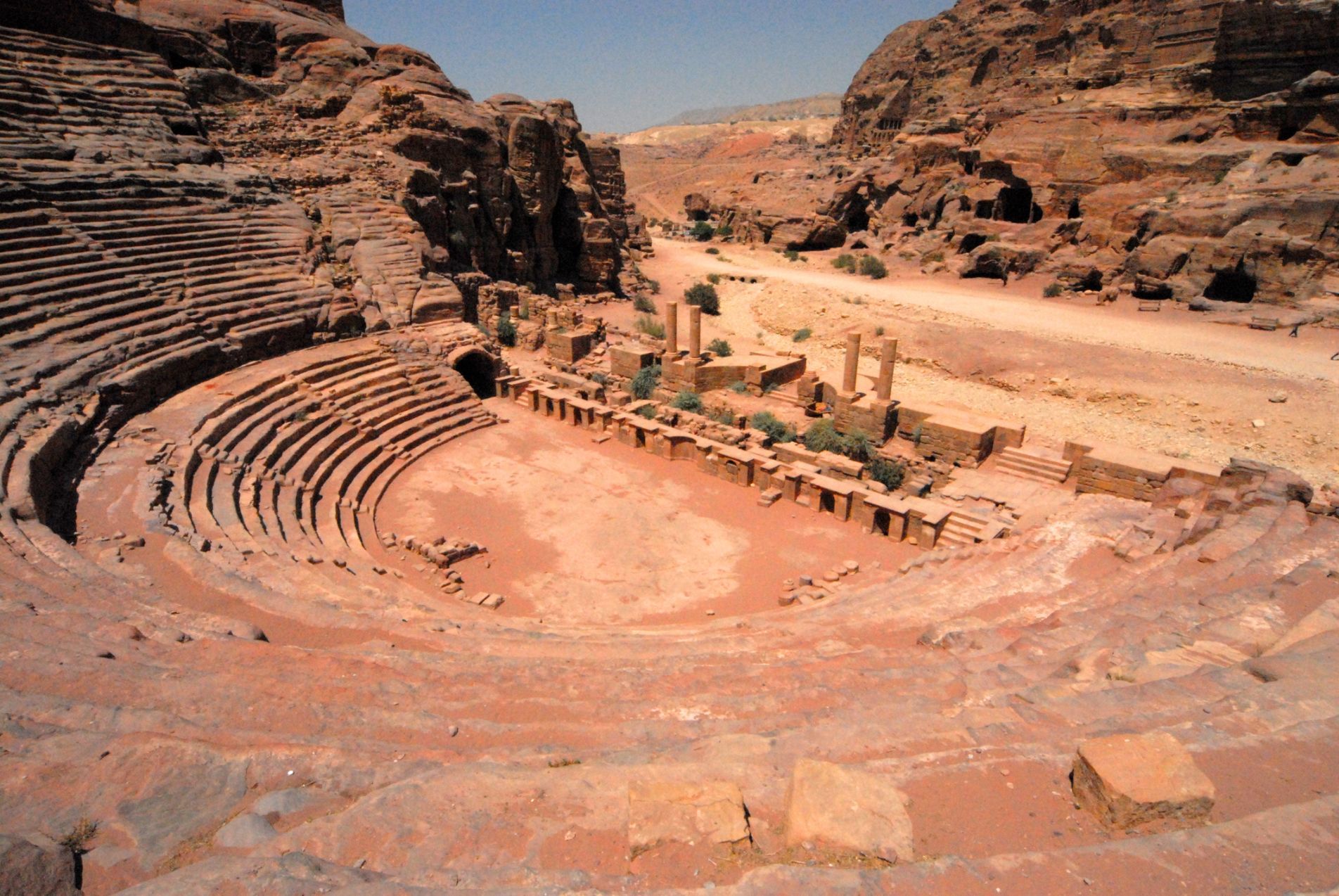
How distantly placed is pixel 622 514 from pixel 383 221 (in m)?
14.2

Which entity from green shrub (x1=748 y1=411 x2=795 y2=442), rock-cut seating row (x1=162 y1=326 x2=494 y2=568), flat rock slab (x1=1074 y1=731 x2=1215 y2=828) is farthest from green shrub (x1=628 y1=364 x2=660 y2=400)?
flat rock slab (x1=1074 y1=731 x2=1215 y2=828)

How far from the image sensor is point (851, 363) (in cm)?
1834

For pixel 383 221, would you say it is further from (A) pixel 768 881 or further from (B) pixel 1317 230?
(B) pixel 1317 230

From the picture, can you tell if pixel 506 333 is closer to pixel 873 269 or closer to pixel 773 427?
pixel 773 427

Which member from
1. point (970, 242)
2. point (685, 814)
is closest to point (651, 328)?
point (970, 242)

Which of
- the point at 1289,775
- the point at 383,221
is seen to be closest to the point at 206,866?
the point at 1289,775

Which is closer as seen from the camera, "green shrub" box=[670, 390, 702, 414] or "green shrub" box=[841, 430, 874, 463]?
"green shrub" box=[841, 430, 874, 463]

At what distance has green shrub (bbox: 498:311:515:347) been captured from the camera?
78.9ft

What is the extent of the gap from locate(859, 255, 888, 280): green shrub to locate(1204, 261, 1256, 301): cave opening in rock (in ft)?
46.1

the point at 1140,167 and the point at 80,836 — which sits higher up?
the point at 1140,167

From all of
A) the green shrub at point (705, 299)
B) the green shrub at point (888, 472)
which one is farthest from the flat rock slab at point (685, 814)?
the green shrub at point (705, 299)

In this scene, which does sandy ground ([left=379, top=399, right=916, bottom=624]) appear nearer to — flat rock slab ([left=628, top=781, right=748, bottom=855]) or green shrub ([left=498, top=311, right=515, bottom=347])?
flat rock slab ([left=628, top=781, right=748, bottom=855])

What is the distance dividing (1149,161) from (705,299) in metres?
20.6

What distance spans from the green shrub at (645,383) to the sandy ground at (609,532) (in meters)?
4.05
